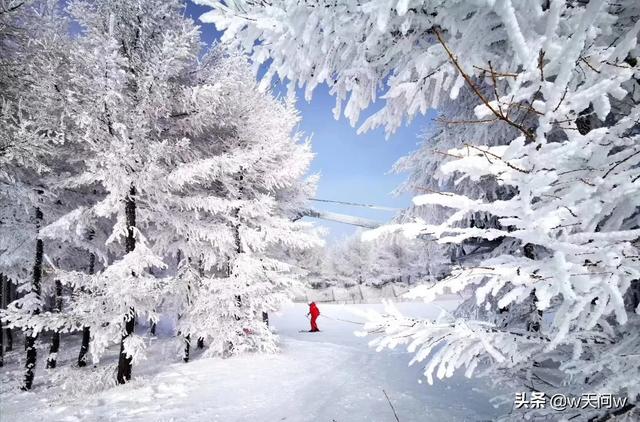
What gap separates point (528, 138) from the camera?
1597 mm

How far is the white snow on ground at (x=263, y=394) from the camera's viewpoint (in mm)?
5535

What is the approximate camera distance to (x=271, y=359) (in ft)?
29.6

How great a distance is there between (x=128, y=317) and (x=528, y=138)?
25.4ft

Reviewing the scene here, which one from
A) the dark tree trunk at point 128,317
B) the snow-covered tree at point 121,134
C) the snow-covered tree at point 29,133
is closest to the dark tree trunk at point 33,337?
the snow-covered tree at point 29,133

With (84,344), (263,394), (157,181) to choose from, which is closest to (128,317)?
(157,181)

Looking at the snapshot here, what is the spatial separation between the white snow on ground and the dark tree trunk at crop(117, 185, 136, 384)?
349 millimetres

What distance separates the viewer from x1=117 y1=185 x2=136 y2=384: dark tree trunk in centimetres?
718

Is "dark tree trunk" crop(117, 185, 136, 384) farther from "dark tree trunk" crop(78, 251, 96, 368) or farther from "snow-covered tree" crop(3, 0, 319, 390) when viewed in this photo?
"dark tree trunk" crop(78, 251, 96, 368)

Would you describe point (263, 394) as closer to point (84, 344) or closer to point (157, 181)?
point (157, 181)

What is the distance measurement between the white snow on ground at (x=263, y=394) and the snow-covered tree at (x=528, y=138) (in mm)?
3750

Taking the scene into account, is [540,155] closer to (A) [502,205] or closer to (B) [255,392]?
(A) [502,205]

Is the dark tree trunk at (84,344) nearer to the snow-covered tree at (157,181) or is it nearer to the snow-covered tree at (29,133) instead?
the snow-covered tree at (157,181)

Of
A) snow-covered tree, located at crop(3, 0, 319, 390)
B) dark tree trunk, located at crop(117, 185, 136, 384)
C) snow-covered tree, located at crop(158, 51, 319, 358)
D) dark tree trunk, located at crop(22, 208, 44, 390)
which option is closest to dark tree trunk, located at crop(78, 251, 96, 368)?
snow-covered tree, located at crop(3, 0, 319, 390)

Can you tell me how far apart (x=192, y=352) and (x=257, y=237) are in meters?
4.72
